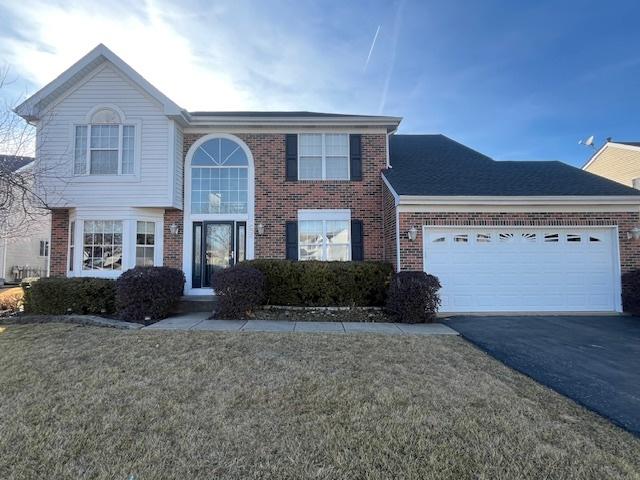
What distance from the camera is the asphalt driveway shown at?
4.04 m

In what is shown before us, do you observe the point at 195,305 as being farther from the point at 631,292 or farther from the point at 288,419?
the point at 631,292

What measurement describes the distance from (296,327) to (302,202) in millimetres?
4810

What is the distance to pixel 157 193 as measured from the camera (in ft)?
34.6

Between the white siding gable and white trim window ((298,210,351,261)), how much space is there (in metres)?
4.25

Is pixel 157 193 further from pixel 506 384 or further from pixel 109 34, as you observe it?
pixel 506 384

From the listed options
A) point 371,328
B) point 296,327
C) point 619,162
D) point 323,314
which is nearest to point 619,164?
point 619,162

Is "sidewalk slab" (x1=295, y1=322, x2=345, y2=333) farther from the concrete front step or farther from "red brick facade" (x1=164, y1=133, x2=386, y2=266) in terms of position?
"red brick facade" (x1=164, y1=133, x2=386, y2=266)

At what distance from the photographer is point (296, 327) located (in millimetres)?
7668

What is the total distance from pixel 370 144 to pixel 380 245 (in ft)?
11.3

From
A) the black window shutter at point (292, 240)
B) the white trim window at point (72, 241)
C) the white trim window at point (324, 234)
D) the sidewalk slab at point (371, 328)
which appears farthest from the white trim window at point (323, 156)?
the white trim window at point (72, 241)

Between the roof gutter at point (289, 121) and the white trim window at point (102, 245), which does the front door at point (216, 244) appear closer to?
the white trim window at point (102, 245)

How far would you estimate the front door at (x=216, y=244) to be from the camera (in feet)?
36.8

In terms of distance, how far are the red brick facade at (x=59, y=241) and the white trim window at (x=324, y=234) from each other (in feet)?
24.6

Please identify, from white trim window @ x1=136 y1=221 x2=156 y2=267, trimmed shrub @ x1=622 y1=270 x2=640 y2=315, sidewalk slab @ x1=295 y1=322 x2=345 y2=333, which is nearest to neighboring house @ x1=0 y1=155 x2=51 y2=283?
white trim window @ x1=136 y1=221 x2=156 y2=267
